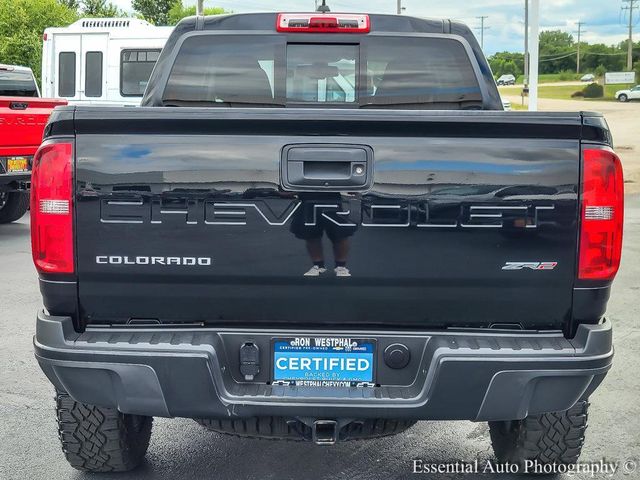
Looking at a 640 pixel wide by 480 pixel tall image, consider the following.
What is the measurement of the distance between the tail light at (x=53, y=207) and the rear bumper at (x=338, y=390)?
22 centimetres

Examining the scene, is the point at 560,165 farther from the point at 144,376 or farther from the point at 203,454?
the point at 203,454

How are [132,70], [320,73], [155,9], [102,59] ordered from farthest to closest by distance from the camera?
[155,9] < [102,59] < [132,70] < [320,73]

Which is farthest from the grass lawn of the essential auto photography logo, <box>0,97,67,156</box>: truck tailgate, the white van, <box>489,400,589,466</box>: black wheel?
<box>489,400,589,466</box>: black wheel

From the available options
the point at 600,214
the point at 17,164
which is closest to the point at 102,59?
the point at 17,164

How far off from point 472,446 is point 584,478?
57 centimetres

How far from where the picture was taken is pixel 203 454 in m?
4.07

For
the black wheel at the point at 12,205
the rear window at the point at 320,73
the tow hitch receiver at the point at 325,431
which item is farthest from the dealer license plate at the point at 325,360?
the black wheel at the point at 12,205

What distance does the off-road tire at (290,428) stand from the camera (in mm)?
3197

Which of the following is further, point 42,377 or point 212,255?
point 42,377

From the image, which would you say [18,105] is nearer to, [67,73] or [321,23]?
[321,23]

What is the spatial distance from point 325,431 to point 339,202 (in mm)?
832

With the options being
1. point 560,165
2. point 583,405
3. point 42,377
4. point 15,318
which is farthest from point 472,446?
point 15,318

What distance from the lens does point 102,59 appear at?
56.2 feet

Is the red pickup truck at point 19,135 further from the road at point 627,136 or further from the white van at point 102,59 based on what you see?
the road at point 627,136
